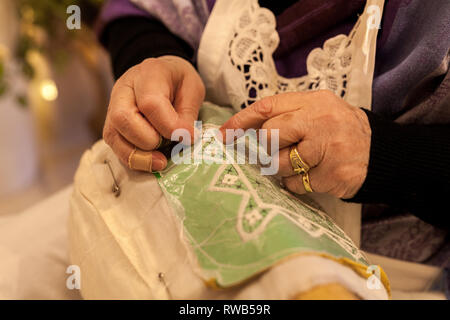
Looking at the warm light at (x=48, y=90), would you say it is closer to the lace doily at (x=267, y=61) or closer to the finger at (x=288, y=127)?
the lace doily at (x=267, y=61)

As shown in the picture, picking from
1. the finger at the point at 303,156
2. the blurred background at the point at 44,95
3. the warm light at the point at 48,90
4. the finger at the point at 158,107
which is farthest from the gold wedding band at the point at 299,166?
the warm light at the point at 48,90

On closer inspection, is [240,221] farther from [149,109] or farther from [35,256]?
[35,256]

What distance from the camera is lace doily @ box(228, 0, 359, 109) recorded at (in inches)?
20.2

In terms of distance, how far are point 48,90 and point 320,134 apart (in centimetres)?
142

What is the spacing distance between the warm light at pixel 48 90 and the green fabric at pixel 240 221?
1290mm

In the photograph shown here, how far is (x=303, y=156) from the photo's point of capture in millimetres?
421

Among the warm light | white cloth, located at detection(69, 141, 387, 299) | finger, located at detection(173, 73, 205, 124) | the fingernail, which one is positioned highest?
the warm light

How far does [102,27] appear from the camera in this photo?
0.79m

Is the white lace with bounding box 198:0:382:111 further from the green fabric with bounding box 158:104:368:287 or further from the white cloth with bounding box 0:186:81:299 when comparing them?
the white cloth with bounding box 0:186:81:299

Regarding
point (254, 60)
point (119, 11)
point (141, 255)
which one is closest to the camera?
point (141, 255)

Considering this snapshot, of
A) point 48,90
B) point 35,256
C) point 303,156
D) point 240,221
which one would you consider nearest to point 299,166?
point 303,156

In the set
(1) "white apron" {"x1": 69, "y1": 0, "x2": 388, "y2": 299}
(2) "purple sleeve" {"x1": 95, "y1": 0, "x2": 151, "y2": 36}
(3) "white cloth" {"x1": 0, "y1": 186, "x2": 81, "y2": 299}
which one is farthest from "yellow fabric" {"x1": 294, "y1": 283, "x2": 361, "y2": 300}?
(2) "purple sleeve" {"x1": 95, "y1": 0, "x2": 151, "y2": 36}

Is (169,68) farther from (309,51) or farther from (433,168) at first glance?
(433,168)
